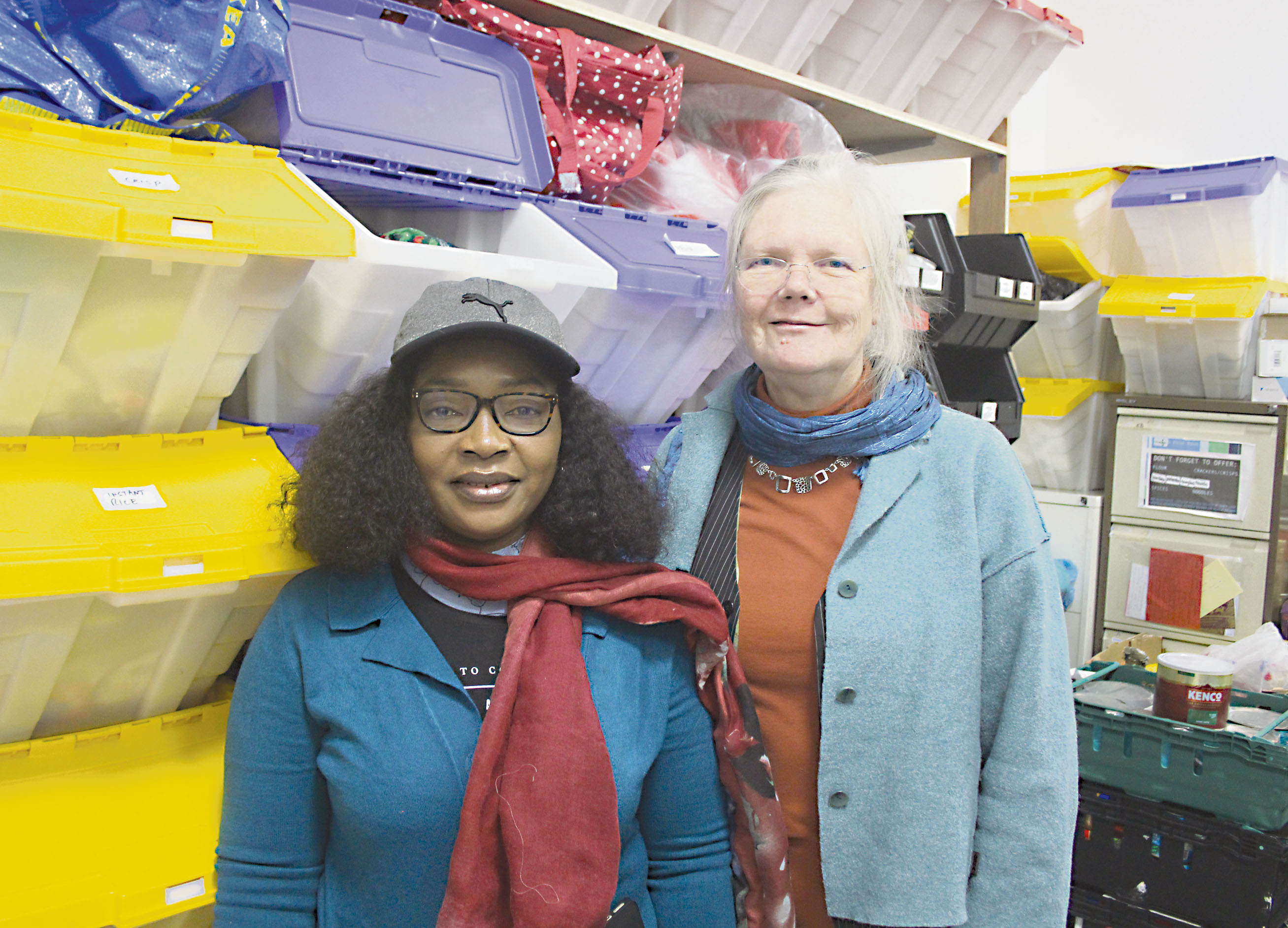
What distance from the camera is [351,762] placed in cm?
93

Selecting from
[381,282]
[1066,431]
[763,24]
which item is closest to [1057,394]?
[1066,431]

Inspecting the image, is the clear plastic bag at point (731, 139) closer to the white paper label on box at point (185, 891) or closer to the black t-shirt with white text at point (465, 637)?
→ the black t-shirt with white text at point (465, 637)

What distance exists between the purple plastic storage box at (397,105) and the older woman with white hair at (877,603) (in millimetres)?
471

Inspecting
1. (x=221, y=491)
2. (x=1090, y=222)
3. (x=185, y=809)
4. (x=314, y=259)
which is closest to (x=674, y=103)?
(x=314, y=259)

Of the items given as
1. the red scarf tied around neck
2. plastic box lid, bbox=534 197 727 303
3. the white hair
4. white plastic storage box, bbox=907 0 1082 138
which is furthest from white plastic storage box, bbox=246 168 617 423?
white plastic storage box, bbox=907 0 1082 138

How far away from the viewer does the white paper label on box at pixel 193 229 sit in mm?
919

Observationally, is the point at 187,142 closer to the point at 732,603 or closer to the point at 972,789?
the point at 732,603

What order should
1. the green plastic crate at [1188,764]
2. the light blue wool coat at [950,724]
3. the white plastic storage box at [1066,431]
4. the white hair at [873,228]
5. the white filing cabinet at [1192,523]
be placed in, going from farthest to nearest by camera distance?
the white plastic storage box at [1066,431] → the white filing cabinet at [1192,523] → the green plastic crate at [1188,764] → the white hair at [873,228] → the light blue wool coat at [950,724]

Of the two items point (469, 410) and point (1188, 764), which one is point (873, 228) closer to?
point (469, 410)

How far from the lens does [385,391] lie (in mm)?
1029

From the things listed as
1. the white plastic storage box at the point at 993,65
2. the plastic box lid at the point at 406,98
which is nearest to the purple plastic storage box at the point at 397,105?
the plastic box lid at the point at 406,98

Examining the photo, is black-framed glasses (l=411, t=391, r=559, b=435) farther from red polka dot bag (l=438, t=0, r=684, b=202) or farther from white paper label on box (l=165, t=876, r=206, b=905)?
red polka dot bag (l=438, t=0, r=684, b=202)

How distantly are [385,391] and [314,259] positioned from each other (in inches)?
6.7

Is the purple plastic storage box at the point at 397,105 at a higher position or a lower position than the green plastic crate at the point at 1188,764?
higher
